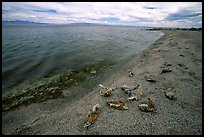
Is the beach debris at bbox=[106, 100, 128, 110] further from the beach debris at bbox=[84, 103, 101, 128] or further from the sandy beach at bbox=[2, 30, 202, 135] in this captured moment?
the beach debris at bbox=[84, 103, 101, 128]

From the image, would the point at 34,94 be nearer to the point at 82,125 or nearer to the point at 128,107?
the point at 82,125

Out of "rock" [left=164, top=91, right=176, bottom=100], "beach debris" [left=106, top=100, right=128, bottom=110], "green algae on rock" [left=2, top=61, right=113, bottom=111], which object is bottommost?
"green algae on rock" [left=2, top=61, right=113, bottom=111]

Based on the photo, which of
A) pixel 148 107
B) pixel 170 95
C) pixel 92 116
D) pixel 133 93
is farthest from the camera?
pixel 133 93

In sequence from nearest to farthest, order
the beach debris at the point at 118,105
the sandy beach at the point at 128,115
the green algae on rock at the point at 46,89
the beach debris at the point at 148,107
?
the sandy beach at the point at 128,115 → the beach debris at the point at 148,107 → the beach debris at the point at 118,105 → the green algae on rock at the point at 46,89

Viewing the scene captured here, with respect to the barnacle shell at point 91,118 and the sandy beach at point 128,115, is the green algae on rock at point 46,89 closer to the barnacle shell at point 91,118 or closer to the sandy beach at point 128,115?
the sandy beach at point 128,115

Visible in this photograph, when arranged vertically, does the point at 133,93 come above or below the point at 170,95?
below

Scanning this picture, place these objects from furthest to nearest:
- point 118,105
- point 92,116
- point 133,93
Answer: point 133,93, point 118,105, point 92,116

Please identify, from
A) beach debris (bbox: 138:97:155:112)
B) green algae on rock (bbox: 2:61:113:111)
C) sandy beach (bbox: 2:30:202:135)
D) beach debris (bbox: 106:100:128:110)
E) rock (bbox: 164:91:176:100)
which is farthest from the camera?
green algae on rock (bbox: 2:61:113:111)

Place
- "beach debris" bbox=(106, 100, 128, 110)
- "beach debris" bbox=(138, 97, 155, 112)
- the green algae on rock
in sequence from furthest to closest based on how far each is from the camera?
the green algae on rock
"beach debris" bbox=(106, 100, 128, 110)
"beach debris" bbox=(138, 97, 155, 112)

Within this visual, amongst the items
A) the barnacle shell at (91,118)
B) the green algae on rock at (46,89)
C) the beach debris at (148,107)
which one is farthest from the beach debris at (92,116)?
the green algae on rock at (46,89)

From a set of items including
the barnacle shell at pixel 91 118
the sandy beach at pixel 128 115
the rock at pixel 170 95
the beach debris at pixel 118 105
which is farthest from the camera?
the rock at pixel 170 95

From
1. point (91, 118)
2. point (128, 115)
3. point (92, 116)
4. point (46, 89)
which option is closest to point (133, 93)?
point (128, 115)

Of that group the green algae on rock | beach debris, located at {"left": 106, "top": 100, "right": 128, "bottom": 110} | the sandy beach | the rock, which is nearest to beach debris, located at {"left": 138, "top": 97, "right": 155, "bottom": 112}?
the sandy beach

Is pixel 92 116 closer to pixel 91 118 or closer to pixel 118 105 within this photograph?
pixel 91 118
